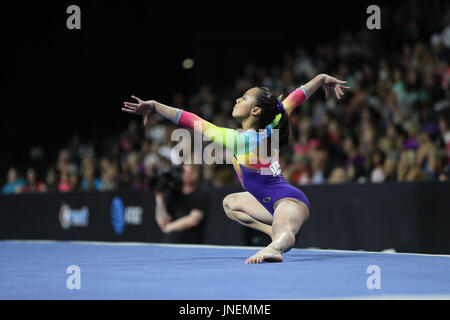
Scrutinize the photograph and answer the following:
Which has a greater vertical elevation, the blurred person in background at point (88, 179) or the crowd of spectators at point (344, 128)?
the crowd of spectators at point (344, 128)

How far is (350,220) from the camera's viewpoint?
8320mm

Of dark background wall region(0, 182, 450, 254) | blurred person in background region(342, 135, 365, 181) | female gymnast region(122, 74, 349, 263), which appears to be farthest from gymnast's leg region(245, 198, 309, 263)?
blurred person in background region(342, 135, 365, 181)

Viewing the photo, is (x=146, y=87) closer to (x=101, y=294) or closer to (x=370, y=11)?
(x=370, y=11)

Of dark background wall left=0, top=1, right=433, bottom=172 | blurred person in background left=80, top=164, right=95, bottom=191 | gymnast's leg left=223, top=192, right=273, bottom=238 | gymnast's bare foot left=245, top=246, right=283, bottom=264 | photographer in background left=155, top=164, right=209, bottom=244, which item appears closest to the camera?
gymnast's bare foot left=245, top=246, right=283, bottom=264

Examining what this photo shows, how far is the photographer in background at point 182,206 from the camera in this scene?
894 cm

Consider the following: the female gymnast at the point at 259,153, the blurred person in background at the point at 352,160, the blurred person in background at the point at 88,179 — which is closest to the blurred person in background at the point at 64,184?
the blurred person in background at the point at 88,179

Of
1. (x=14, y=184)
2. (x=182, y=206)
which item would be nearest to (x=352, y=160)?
(x=182, y=206)

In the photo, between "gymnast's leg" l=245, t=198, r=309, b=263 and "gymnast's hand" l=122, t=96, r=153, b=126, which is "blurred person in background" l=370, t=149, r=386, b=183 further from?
"gymnast's hand" l=122, t=96, r=153, b=126

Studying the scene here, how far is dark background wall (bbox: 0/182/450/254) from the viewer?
768cm

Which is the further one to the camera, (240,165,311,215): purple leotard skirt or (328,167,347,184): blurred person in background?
(328,167,347,184): blurred person in background

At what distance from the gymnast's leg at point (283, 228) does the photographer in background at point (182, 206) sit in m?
3.32

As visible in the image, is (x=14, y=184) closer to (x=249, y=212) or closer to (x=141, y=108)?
(x=249, y=212)

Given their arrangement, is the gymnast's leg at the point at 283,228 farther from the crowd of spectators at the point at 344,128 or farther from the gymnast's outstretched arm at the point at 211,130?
the crowd of spectators at the point at 344,128

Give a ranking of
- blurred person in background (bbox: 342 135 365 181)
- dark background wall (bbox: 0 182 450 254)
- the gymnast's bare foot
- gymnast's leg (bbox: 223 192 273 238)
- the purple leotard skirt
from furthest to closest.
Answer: blurred person in background (bbox: 342 135 365 181)
dark background wall (bbox: 0 182 450 254)
gymnast's leg (bbox: 223 192 273 238)
the purple leotard skirt
the gymnast's bare foot
